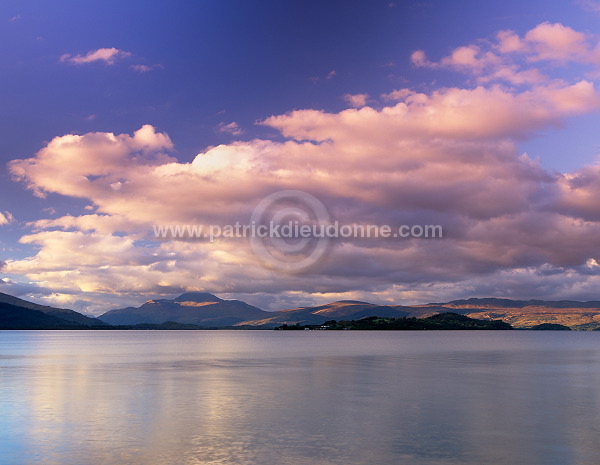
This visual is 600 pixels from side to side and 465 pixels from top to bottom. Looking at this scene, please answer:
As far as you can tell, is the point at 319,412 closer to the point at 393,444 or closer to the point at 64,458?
the point at 393,444

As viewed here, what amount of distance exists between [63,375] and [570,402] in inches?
2526

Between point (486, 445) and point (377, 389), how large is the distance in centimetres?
2969

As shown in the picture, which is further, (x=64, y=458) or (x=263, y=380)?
(x=263, y=380)

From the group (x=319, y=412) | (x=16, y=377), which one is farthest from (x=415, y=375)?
(x=16, y=377)

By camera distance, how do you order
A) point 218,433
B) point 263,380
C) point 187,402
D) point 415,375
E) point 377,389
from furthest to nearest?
point 415,375, point 263,380, point 377,389, point 187,402, point 218,433

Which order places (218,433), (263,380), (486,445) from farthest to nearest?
(263,380) → (218,433) → (486,445)

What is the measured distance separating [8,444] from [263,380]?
43.1 m

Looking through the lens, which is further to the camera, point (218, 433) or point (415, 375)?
point (415, 375)

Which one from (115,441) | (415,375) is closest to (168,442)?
(115,441)

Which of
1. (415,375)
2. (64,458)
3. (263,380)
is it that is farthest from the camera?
(415,375)

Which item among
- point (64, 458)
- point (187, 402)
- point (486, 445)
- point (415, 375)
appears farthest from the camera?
point (415, 375)

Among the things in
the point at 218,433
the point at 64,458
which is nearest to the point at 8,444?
the point at 64,458

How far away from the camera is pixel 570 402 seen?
5391 cm

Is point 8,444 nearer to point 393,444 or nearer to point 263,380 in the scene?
point 393,444
